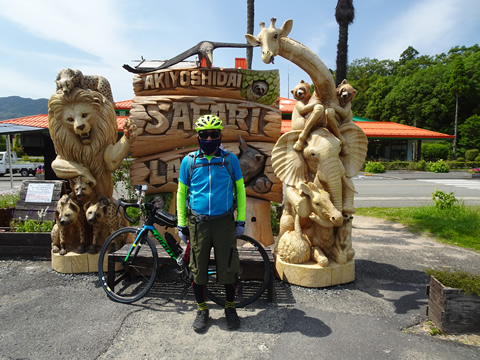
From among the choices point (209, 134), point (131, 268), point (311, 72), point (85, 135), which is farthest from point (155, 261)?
point (311, 72)

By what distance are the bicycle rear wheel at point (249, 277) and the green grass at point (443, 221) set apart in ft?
13.1

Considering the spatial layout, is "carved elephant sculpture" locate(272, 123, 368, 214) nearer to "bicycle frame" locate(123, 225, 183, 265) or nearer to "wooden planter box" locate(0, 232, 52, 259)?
"bicycle frame" locate(123, 225, 183, 265)

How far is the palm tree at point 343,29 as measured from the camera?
10.6m

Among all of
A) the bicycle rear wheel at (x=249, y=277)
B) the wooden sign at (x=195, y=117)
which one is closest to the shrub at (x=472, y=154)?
the wooden sign at (x=195, y=117)

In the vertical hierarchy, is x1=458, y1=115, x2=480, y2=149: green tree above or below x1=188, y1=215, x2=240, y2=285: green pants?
above

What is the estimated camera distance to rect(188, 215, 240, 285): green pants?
2.56 metres

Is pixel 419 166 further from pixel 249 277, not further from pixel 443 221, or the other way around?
pixel 249 277

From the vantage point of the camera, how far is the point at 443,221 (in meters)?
6.62

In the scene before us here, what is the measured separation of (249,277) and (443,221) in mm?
5304

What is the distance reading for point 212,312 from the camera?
292cm

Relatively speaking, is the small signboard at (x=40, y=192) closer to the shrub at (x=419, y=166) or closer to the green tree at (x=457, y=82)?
the shrub at (x=419, y=166)

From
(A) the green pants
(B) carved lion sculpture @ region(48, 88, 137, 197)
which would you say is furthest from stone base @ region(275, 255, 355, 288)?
(B) carved lion sculpture @ region(48, 88, 137, 197)

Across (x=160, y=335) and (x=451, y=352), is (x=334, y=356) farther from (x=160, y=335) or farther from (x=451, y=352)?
(x=160, y=335)

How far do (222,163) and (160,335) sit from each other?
4.83ft
